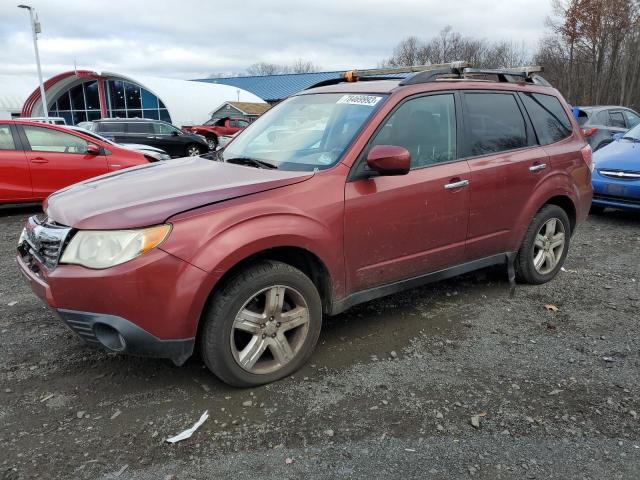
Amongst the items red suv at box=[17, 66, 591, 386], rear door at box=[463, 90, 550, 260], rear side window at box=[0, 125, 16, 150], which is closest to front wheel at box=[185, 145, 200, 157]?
rear side window at box=[0, 125, 16, 150]

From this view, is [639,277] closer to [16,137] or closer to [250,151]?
[250,151]

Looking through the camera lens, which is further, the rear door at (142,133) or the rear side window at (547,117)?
the rear door at (142,133)

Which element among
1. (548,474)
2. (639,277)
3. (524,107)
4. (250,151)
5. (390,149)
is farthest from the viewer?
(639,277)

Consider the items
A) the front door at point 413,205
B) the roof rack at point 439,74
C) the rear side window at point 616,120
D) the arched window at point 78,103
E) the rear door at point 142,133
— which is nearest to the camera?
the front door at point 413,205

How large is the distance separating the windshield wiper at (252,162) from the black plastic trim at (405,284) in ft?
3.26

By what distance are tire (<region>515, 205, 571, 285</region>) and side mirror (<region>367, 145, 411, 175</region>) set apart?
1886 millimetres

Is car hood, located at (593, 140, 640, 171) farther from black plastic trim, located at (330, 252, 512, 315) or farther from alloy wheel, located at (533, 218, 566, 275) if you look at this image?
black plastic trim, located at (330, 252, 512, 315)

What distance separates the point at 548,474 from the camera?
2.38 metres

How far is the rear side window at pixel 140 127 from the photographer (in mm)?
19234

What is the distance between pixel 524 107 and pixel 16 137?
741 centimetres

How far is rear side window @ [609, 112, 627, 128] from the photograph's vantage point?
12.9m

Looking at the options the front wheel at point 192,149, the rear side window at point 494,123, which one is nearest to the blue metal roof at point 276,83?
the front wheel at point 192,149

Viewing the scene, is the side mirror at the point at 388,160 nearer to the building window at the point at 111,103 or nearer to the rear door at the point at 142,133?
the rear door at the point at 142,133

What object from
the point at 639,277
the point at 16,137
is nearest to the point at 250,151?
the point at 639,277
